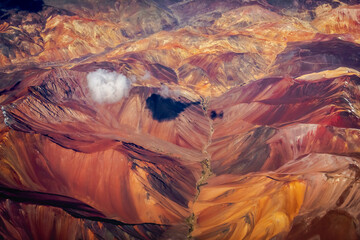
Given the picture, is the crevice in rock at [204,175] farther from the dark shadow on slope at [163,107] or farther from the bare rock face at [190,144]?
the dark shadow on slope at [163,107]

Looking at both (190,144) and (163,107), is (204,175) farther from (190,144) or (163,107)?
(163,107)


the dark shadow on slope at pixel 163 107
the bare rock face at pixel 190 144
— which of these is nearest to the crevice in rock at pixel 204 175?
the bare rock face at pixel 190 144

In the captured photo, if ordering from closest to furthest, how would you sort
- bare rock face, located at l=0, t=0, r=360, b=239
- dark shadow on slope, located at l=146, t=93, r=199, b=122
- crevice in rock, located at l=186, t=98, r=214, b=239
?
bare rock face, located at l=0, t=0, r=360, b=239 < crevice in rock, located at l=186, t=98, r=214, b=239 < dark shadow on slope, located at l=146, t=93, r=199, b=122

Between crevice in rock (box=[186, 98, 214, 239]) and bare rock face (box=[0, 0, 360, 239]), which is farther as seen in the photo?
crevice in rock (box=[186, 98, 214, 239])

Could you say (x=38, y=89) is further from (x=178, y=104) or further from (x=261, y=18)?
(x=261, y=18)

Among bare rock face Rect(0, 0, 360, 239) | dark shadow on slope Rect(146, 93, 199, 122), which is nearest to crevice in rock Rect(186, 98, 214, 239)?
bare rock face Rect(0, 0, 360, 239)

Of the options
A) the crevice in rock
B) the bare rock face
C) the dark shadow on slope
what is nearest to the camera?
the bare rock face

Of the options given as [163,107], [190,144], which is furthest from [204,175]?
[163,107]

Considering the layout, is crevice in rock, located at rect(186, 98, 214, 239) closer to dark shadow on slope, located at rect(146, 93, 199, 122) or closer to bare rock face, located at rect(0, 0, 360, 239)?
bare rock face, located at rect(0, 0, 360, 239)

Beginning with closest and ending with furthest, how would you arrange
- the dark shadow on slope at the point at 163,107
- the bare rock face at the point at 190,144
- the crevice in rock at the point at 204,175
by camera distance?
the bare rock face at the point at 190,144
the crevice in rock at the point at 204,175
the dark shadow on slope at the point at 163,107
